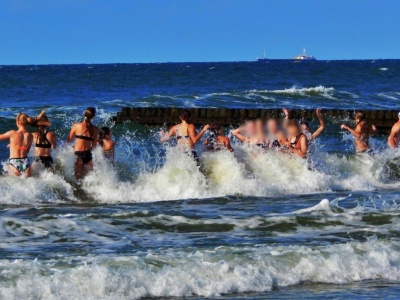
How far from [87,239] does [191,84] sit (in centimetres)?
4708

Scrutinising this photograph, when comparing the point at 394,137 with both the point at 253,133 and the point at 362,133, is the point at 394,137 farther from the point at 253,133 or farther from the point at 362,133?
the point at 253,133

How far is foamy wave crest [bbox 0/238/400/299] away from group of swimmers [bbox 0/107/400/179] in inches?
221

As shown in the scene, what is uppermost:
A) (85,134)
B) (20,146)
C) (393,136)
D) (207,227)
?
(393,136)

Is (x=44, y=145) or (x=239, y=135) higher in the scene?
(x=239, y=135)

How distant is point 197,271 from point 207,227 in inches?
105

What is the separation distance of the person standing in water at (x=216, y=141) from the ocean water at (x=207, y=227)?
0.17 metres

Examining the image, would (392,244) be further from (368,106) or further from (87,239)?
(368,106)

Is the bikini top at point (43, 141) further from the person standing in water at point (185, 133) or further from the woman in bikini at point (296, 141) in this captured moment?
the woman in bikini at point (296, 141)

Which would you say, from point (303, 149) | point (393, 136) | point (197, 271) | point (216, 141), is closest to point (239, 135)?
point (216, 141)

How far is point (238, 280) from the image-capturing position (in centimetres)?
977

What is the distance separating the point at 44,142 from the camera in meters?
16.2

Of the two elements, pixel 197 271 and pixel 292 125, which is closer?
pixel 197 271

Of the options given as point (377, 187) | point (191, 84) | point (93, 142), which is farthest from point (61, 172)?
point (191, 84)

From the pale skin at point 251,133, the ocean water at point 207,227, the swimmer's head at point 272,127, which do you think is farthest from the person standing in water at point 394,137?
the pale skin at point 251,133
